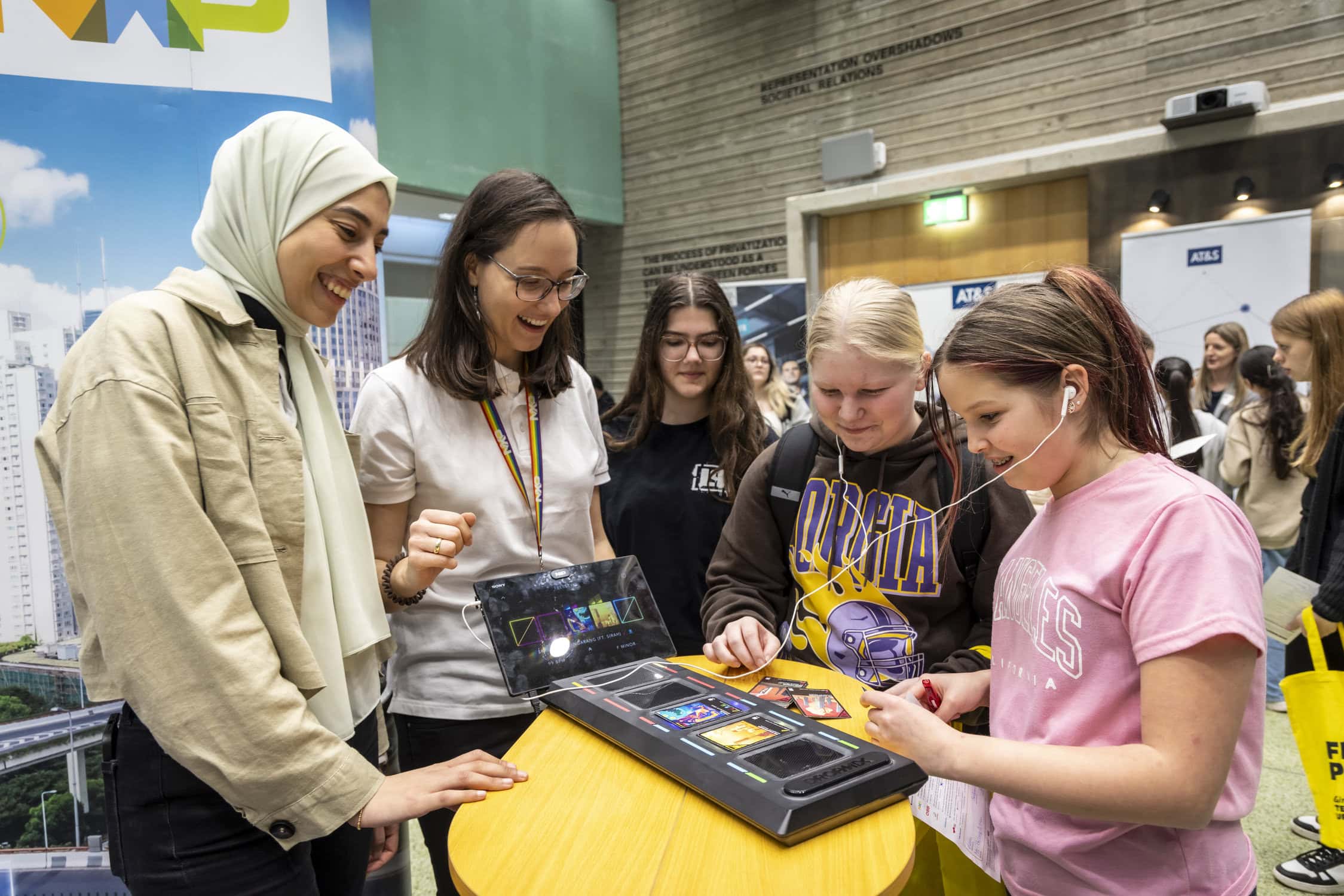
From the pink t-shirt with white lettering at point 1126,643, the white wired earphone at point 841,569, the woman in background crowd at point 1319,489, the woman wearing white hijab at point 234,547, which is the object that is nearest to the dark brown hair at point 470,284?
the woman wearing white hijab at point 234,547

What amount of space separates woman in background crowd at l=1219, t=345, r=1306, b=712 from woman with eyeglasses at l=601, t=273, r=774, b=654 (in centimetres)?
291

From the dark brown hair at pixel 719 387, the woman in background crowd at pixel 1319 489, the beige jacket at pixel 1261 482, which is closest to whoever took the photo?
the dark brown hair at pixel 719 387

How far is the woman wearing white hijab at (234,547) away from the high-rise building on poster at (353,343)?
1.80 metres

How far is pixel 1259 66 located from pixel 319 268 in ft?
19.1

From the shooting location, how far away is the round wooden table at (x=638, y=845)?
0.84 meters

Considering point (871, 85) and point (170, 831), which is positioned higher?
point (871, 85)

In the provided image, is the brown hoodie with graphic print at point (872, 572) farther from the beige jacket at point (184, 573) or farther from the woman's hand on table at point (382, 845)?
the beige jacket at point (184, 573)

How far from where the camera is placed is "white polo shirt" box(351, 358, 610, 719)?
1.51m

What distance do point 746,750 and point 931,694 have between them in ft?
1.25

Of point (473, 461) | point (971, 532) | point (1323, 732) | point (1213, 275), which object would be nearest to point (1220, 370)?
point (1213, 275)

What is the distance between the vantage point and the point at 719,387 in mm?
2490

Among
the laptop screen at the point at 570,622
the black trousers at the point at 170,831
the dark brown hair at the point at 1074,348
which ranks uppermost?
the dark brown hair at the point at 1074,348

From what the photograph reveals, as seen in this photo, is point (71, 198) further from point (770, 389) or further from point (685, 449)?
point (770, 389)

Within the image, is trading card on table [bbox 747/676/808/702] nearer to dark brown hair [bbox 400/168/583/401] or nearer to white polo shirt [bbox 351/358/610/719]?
white polo shirt [bbox 351/358/610/719]
